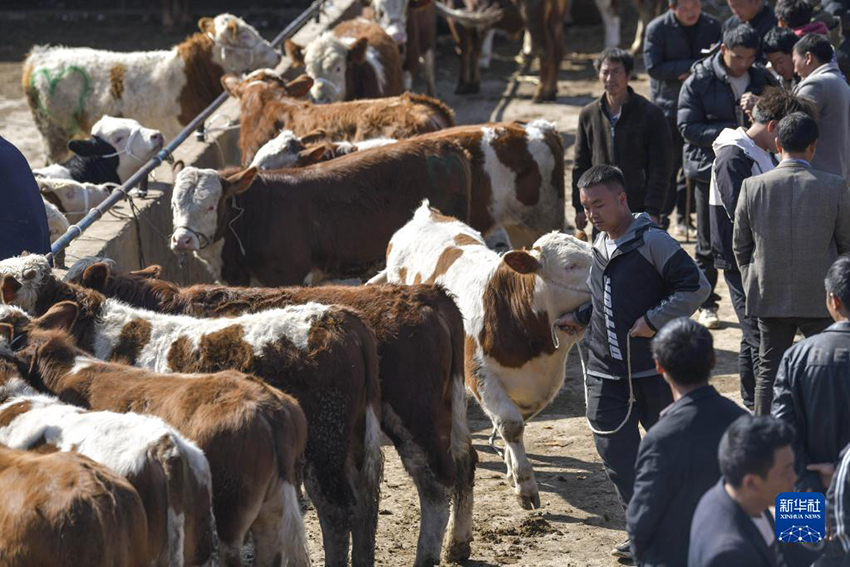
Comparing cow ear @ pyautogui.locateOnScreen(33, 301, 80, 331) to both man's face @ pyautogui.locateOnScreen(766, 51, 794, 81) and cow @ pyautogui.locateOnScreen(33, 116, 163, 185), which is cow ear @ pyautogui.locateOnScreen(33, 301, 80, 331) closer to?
cow @ pyautogui.locateOnScreen(33, 116, 163, 185)

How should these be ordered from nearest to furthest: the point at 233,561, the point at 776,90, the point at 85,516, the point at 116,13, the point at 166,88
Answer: the point at 85,516
the point at 233,561
the point at 776,90
the point at 166,88
the point at 116,13

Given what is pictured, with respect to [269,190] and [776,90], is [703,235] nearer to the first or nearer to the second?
[776,90]

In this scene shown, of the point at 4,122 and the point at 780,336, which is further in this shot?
the point at 4,122

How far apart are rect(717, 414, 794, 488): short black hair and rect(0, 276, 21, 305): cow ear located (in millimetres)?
3632

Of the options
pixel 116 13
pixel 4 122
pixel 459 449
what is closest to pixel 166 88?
pixel 4 122

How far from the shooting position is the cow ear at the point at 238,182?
8477 millimetres

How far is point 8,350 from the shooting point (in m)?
5.30

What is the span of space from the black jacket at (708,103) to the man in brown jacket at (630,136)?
242 millimetres

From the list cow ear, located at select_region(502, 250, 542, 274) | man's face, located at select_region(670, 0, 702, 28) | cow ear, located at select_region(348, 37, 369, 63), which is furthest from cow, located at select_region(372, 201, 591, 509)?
cow ear, located at select_region(348, 37, 369, 63)

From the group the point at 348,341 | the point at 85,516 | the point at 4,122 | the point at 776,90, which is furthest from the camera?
the point at 4,122

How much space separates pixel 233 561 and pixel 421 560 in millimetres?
1421

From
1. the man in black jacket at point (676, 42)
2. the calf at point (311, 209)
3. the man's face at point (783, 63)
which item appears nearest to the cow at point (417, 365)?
the calf at point (311, 209)

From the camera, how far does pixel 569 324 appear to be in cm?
618

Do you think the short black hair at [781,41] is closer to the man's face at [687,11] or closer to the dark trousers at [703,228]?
the dark trousers at [703,228]
